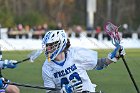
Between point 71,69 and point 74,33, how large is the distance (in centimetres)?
3334

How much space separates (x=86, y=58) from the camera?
348 inches

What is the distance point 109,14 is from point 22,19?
20.0 metres

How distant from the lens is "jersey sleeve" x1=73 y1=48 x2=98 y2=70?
29.0 feet

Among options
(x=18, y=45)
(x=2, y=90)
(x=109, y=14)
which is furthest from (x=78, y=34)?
(x=109, y=14)

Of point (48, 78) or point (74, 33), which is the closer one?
point (48, 78)

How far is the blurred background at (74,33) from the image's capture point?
16.7m

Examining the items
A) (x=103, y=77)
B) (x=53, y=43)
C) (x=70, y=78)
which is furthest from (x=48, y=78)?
(x=103, y=77)

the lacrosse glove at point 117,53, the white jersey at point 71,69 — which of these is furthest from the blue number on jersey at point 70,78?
the lacrosse glove at point 117,53

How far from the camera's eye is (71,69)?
28.8ft

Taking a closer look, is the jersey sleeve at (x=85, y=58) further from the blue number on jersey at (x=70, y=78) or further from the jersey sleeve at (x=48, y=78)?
the jersey sleeve at (x=48, y=78)

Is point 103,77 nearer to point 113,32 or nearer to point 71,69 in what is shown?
point 113,32

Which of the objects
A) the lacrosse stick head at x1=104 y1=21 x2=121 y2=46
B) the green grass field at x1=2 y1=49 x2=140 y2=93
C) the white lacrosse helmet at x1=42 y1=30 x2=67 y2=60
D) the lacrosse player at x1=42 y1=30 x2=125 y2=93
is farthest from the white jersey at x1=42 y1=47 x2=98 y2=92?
the green grass field at x1=2 y1=49 x2=140 y2=93

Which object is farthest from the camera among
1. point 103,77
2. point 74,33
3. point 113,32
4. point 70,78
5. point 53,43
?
Answer: point 74,33

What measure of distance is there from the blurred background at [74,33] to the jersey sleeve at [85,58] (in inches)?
191
